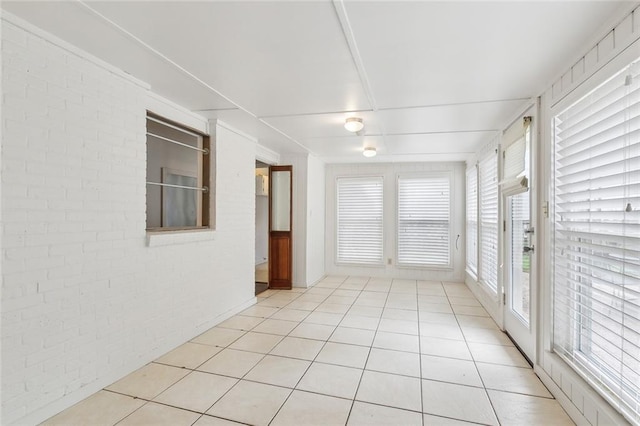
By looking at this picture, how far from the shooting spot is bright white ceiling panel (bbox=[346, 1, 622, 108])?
1.58 meters

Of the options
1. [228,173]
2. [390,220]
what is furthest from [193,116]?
[390,220]

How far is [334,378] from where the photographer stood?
2438 millimetres

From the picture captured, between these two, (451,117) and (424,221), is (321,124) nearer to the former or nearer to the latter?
(451,117)

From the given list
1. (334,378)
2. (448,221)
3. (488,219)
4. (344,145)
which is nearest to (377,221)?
(448,221)

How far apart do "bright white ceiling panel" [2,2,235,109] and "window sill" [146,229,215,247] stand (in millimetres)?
1278

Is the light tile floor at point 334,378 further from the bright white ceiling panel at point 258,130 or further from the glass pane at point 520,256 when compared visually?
the bright white ceiling panel at point 258,130

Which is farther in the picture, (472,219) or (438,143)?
(472,219)

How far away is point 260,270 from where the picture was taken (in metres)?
6.94

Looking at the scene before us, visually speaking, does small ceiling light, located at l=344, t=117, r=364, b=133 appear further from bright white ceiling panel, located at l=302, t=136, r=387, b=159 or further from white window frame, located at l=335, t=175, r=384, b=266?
white window frame, located at l=335, t=175, r=384, b=266

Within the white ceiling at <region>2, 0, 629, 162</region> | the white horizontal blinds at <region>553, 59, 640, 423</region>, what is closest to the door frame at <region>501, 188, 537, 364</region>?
the white horizontal blinds at <region>553, 59, 640, 423</region>

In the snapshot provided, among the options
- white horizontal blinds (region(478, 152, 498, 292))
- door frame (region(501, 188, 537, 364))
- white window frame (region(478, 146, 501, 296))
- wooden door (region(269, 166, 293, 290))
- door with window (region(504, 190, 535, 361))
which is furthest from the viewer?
wooden door (region(269, 166, 293, 290))

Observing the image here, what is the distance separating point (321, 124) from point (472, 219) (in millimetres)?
3321

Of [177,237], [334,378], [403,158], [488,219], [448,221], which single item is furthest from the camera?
[448,221]

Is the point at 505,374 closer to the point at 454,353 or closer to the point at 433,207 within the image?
the point at 454,353
